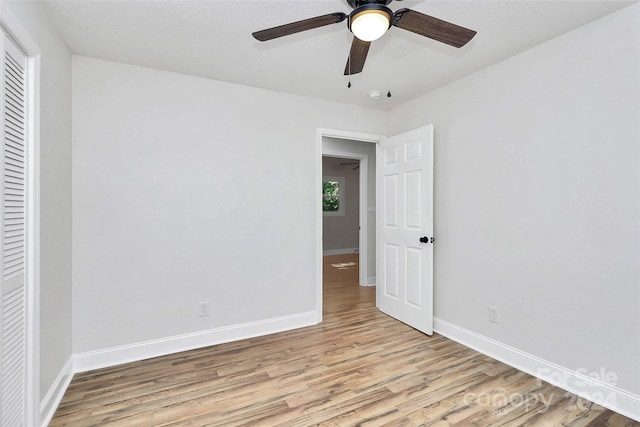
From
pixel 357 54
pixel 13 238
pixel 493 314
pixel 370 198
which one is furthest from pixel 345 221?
pixel 13 238

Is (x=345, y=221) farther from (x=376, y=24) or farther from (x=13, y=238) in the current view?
(x=13, y=238)

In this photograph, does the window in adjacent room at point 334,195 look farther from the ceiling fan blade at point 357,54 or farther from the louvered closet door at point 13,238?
the louvered closet door at point 13,238

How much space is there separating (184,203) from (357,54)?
187cm

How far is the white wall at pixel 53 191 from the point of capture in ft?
5.57

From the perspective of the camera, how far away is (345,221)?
8.09m

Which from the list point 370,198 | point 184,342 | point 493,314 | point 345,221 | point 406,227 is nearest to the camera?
point 493,314

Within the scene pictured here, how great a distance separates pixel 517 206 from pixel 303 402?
213 centimetres

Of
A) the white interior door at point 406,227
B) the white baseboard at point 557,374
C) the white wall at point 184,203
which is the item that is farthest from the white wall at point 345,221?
the white baseboard at point 557,374

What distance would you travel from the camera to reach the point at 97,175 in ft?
7.58

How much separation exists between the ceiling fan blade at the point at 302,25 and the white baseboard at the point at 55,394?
2387 mm

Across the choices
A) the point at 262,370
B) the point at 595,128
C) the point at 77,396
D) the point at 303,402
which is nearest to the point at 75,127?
the point at 77,396

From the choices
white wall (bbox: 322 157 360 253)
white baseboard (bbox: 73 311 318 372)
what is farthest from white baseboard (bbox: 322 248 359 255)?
white baseboard (bbox: 73 311 318 372)

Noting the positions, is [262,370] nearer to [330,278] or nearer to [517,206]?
[517,206]

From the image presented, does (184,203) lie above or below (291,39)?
Answer: below
